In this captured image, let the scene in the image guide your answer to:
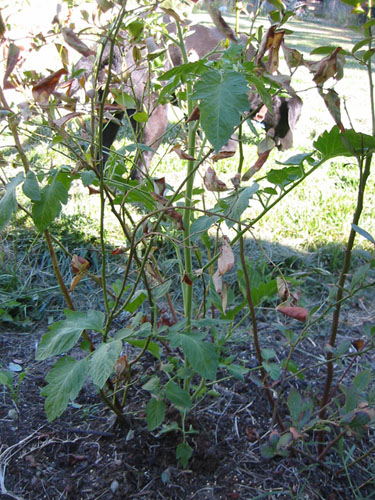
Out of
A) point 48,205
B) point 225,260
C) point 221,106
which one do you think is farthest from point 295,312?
point 48,205

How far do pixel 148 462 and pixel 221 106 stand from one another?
36.9 inches

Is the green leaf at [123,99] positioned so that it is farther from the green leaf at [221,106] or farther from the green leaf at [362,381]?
the green leaf at [362,381]

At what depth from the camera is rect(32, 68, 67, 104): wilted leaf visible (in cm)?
87

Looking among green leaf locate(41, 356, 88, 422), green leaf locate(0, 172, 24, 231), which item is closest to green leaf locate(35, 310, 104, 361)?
green leaf locate(41, 356, 88, 422)

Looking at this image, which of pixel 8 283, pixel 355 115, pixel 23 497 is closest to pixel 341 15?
pixel 355 115

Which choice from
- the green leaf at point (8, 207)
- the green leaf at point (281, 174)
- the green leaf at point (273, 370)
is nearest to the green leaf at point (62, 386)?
the green leaf at point (8, 207)

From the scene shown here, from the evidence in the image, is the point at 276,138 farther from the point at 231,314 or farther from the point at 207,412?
the point at 207,412

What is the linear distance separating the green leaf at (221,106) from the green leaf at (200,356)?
44 centimetres

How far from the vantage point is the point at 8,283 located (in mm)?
2131

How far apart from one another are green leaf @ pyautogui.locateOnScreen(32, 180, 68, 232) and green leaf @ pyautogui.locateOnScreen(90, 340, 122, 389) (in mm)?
269

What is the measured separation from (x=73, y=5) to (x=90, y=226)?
122 centimetres

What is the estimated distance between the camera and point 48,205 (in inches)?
39.8

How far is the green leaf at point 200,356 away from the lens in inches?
39.2

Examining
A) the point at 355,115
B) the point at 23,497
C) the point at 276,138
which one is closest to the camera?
the point at 276,138
